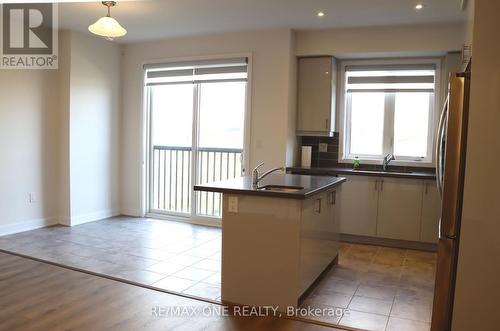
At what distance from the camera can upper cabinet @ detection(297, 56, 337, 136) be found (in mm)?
5379

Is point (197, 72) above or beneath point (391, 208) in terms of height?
above

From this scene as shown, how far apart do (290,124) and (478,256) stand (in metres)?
3.14

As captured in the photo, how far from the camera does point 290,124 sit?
5422mm

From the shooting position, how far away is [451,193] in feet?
8.89

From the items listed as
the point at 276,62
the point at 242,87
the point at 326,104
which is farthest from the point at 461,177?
the point at 242,87

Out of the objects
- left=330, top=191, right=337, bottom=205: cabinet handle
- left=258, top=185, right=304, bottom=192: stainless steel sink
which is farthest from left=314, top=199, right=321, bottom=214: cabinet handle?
left=330, top=191, right=337, bottom=205: cabinet handle

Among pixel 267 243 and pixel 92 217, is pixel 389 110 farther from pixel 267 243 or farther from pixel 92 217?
pixel 92 217

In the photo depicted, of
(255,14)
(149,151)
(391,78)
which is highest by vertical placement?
(255,14)

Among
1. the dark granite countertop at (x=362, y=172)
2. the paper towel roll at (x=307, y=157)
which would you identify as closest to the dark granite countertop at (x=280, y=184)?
the dark granite countertop at (x=362, y=172)

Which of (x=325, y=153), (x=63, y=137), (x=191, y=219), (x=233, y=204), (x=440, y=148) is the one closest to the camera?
(x=440, y=148)

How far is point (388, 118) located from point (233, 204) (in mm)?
3191

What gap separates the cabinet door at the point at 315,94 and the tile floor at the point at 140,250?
1896 millimetres

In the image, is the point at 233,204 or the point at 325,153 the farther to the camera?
the point at 325,153

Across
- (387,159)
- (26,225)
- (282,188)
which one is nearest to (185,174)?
(26,225)
